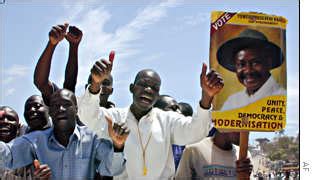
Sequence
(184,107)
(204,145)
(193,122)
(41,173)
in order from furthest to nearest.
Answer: (184,107), (204,145), (193,122), (41,173)

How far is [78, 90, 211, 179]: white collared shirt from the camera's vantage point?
4.00 metres

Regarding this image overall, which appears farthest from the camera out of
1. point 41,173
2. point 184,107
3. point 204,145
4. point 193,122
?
point 184,107

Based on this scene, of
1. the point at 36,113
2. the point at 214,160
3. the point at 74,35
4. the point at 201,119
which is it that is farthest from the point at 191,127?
the point at 36,113

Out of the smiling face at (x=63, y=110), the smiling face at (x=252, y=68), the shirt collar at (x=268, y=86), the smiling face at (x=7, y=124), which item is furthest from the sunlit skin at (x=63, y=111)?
the shirt collar at (x=268, y=86)

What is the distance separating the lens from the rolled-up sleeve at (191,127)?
3.99 m

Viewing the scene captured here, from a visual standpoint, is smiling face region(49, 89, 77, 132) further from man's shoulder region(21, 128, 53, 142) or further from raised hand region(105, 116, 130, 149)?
raised hand region(105, 116, 130, 149)

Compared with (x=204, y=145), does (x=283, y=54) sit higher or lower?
higher

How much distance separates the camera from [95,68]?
152 inches

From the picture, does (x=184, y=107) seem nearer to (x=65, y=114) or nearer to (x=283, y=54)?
(x=283, y=54)

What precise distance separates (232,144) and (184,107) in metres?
1.16

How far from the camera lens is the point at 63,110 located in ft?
12.5

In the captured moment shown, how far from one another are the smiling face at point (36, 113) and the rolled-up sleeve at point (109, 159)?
0.73 metres

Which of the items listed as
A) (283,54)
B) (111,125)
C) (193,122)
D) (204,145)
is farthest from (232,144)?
(111,125)

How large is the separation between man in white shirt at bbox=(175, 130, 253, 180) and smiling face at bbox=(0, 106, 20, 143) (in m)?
1.52
